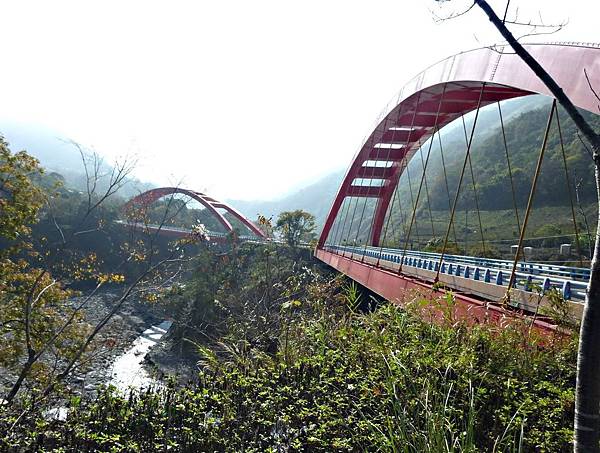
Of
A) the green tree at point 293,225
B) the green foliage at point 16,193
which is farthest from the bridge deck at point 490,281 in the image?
the green tree at point 293,225

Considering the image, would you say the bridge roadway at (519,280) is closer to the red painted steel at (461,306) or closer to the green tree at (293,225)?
the red painted steel at (461,306)

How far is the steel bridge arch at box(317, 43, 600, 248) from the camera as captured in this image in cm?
611

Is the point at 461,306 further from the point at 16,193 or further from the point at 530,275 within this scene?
the point at 16,193

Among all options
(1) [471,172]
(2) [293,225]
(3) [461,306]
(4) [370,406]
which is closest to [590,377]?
(4) [370,406]

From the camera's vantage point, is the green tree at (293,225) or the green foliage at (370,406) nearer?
the green foliage at (370,406)

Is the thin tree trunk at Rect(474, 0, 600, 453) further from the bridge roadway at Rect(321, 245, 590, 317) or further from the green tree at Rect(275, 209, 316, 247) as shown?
the green tree at Rect(275, 209, 316, 247)

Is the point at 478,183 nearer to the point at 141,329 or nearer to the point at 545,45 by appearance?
the point at 141,329

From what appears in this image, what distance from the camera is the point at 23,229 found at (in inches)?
317

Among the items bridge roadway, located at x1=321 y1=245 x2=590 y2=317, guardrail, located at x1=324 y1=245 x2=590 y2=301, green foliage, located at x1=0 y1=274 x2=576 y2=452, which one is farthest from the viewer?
guardrail, located at x1=324 y1=245 x2=590 y2=301

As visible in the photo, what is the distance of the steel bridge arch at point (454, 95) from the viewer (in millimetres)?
6113

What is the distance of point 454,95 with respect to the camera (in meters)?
13.9

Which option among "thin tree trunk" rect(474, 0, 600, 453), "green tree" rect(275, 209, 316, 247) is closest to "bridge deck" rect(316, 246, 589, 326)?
"thin tree trunk" rect(474, 0, 600, 453)

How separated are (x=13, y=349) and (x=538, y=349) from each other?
8.11 metres

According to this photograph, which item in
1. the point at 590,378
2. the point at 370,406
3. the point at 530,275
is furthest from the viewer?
the point at 530,275
